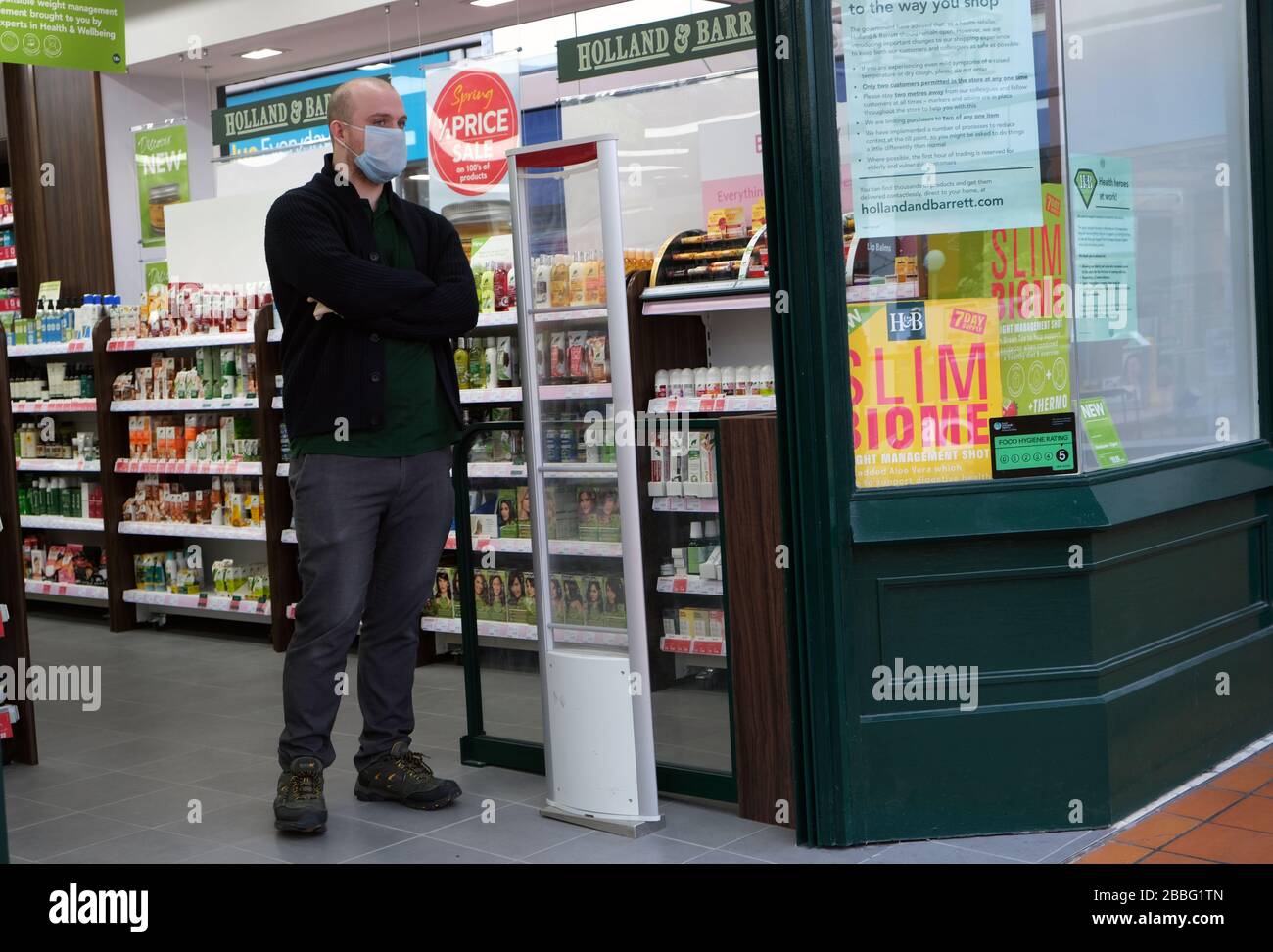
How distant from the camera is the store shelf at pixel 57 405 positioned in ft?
26.5

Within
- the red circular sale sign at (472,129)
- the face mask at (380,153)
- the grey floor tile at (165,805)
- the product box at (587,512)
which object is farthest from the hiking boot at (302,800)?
the red circular sale sign at (472,129)

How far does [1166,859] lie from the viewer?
3.39 meters

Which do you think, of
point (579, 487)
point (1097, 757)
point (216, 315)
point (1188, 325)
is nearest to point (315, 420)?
point (579, 487)

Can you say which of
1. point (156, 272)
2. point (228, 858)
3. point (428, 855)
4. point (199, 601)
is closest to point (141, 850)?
point (228, 858)

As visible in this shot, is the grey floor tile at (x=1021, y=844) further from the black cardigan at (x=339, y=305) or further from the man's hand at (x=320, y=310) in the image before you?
the man's hand at (x=320, y=310)

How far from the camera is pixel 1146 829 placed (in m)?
3.61

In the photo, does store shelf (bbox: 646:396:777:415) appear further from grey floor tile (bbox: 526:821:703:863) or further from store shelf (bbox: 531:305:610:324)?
grey floor tile (bbox: 526:821:703:863)

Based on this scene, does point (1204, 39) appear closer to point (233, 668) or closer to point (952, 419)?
point (952, 419)

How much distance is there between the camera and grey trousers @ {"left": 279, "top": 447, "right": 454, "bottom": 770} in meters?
3.94

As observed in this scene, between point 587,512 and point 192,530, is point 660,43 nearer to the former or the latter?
point 587,512

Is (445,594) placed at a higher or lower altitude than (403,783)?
higher

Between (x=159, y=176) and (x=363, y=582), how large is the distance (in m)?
6.52

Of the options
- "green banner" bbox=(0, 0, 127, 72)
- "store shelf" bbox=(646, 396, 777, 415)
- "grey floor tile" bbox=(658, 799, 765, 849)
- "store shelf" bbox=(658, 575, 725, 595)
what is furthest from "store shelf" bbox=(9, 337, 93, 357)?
"grey floor tile" bbox=(658, 799, 765, 849)

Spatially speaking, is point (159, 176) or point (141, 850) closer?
point (141, 850)
